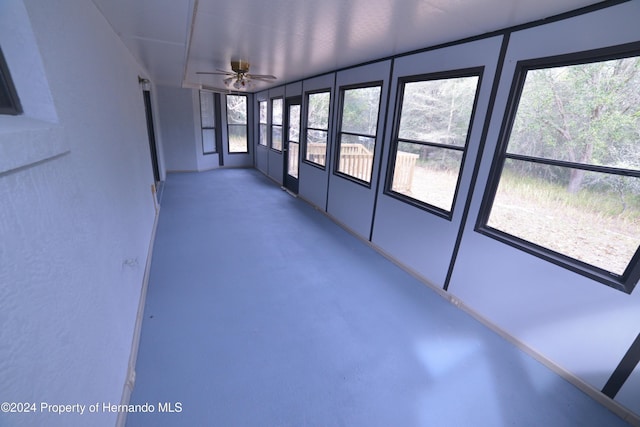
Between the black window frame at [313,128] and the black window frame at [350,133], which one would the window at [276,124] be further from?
the black window frame at [350,133]

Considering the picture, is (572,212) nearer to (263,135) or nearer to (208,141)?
(263,135)

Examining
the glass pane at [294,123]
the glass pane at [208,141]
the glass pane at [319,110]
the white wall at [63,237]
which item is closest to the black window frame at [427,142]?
the glass pane at [319,110]

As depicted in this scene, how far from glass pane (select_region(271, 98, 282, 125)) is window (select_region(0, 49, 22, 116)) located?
6015 mm

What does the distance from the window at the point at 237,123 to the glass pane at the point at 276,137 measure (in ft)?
5.88

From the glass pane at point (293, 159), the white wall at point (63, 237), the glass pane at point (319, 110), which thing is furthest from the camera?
the glass pane at point (293, 159)

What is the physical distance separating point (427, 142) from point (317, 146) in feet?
8.46

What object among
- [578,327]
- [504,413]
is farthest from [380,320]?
[578,327]

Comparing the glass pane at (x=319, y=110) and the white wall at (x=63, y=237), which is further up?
the glass pane at (x=319, y=110)

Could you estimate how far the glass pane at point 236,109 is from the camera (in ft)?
26.2

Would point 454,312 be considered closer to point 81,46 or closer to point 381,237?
point 381,237

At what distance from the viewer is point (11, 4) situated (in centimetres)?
82

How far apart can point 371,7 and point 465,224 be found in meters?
1.90

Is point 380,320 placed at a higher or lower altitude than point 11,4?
lower

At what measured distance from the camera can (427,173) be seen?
2861 millimetres
